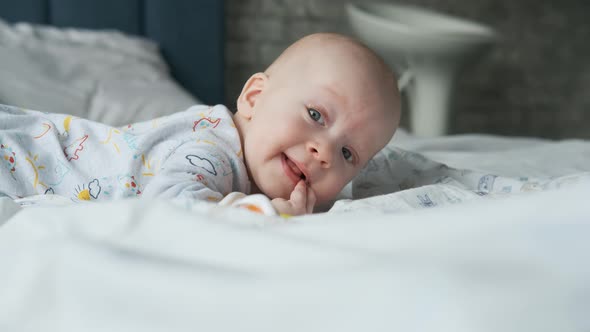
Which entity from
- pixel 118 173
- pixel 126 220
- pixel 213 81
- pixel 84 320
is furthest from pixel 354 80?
pixel 213 81

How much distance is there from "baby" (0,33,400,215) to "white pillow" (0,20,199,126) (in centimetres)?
64

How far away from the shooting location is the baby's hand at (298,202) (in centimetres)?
92

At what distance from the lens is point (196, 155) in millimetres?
976

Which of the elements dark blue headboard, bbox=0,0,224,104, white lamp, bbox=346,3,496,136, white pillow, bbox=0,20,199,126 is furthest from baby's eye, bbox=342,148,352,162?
white lamp, bbox=346,3,496,136

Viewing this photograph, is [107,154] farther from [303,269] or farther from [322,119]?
[303,269]

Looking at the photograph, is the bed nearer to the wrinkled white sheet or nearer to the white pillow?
the wrinkled white sheet

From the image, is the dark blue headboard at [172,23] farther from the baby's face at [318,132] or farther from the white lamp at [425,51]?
the baby's face at [318,132]

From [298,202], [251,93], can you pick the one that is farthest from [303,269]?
[251,93]

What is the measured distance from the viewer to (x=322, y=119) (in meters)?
1.02

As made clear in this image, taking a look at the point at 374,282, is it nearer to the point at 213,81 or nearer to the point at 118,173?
the point at 118,173

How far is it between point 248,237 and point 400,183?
0.72m

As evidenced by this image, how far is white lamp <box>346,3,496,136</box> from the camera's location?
2697 millimetres

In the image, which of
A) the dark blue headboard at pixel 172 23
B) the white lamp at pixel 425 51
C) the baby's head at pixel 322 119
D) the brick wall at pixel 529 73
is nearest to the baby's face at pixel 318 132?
the baby's head at pixel 322 119

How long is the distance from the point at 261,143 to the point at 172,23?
5.07 feet
